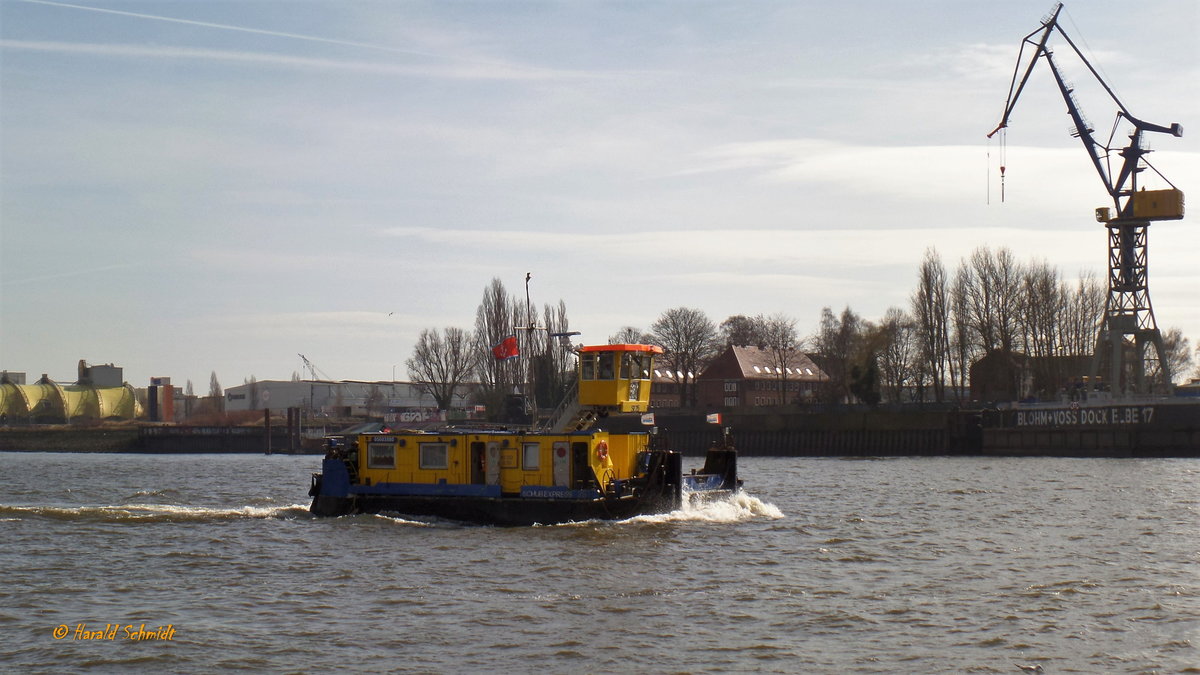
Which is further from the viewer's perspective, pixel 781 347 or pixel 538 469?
pixel 781 347

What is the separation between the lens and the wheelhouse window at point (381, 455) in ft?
107

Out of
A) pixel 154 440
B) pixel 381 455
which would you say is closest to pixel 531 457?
pixel 381 455

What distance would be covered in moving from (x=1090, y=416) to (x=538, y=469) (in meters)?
54.2

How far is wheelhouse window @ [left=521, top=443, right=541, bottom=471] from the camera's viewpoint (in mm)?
30672

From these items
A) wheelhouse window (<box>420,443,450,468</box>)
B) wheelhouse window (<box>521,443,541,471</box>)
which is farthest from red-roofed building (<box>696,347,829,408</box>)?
wheelhouse window (<box>521,443,541,471</box>)

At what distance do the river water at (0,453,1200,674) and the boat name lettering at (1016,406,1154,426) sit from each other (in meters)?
38.1

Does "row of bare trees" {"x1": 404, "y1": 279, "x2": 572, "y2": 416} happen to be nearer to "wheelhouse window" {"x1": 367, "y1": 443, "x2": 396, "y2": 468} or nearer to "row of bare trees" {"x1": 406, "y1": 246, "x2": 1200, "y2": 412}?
"row of bare trees" {"x1": 406, "y1": 246, "x2": 1200, "y2": 412}

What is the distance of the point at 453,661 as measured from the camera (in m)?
15.7

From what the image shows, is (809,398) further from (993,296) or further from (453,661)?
(453,661)

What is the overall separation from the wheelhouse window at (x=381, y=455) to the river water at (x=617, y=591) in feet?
5.40

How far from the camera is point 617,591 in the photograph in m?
21.1

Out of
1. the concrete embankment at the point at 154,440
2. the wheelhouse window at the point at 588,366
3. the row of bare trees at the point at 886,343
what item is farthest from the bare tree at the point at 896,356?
the wheelhouse window at the point at 588,366

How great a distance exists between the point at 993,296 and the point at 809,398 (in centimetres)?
3956

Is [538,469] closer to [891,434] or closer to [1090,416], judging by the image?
[1090,416]
